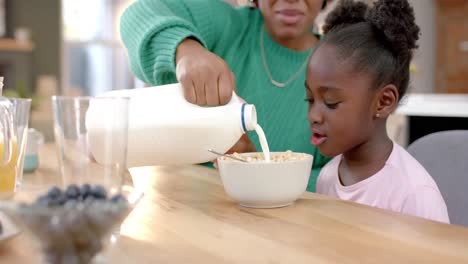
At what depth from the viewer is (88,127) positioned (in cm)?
56

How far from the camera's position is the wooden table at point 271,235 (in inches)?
22.3

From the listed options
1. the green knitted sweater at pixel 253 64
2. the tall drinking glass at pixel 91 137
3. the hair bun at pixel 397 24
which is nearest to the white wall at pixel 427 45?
the green knitted sweater at pixel 253 64

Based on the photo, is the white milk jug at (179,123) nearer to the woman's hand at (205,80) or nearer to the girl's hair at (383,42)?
the woman's hand at (205,80)

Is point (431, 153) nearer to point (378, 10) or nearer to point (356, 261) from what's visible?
point (378, 10)

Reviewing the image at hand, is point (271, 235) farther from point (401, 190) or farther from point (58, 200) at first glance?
point (401, 190)

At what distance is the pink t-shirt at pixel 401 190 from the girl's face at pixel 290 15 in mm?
425

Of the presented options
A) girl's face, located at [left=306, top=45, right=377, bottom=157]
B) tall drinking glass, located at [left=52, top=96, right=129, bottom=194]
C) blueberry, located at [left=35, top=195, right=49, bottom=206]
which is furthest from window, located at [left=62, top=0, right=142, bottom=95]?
blueberry, located at [left=35, top=195, right=49, bottom=206]

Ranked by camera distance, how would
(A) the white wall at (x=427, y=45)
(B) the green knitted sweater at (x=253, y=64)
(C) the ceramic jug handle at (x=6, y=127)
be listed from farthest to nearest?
(A) the white wall at (x=427, y=45) → (B) the green knitted sweater at (x=253, y=64) → (C) the ceramic jug handle at (x=6, y=127)

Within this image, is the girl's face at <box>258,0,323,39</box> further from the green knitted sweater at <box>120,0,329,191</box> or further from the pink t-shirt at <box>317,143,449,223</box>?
the pink t-shirt at <box>317,143,449,223</box>

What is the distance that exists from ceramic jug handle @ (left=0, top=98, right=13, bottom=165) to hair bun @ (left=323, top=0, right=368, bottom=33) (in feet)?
2.37

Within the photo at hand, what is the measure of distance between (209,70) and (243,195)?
0.22m

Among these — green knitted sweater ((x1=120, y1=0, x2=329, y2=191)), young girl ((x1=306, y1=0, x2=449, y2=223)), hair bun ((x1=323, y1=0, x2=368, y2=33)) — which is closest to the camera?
young girl ((x1=306, y1=0, x2=449, y2=223))

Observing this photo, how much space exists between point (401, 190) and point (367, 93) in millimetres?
205

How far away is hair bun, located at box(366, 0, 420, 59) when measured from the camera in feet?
3.52
